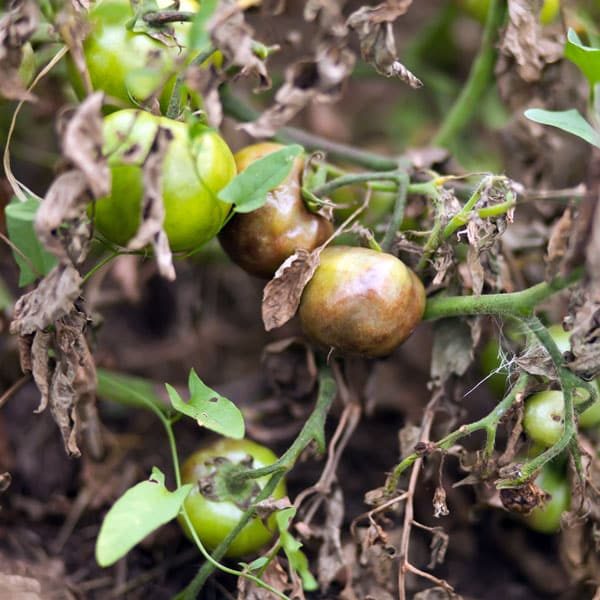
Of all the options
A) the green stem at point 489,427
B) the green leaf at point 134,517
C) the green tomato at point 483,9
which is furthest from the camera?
the green tomato at point 483,9

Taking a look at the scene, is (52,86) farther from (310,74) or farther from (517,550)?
(517,550)

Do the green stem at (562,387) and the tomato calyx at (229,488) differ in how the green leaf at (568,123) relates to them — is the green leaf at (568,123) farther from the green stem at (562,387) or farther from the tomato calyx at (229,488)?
the tomato calyx at (229,488)

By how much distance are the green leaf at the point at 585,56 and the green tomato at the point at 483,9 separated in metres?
0.43

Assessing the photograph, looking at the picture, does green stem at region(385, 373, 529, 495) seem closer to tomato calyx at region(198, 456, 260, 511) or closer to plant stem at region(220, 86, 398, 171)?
tomato calyx at region(198, 456, 260, 511)

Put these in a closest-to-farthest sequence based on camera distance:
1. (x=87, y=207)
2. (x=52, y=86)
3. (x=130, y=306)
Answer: (x=87, y=207)
(x=52, y=86)
(x=130, y=306)

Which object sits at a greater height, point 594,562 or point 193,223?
point 193,223

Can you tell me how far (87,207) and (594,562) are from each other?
898mm

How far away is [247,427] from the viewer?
132 centimetres

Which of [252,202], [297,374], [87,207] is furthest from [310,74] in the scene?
[297,374]

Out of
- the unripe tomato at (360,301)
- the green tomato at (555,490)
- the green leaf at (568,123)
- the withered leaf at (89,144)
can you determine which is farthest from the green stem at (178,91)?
the green tomato at (555,490)

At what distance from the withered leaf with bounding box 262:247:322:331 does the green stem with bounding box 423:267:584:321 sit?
0.19 meters

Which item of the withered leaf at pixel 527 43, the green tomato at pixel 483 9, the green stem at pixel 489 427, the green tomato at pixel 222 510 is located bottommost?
the green tomato at pixel 222 510

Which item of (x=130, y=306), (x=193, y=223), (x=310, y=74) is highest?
(x=310, y=74)

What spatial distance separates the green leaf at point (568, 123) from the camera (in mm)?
962
